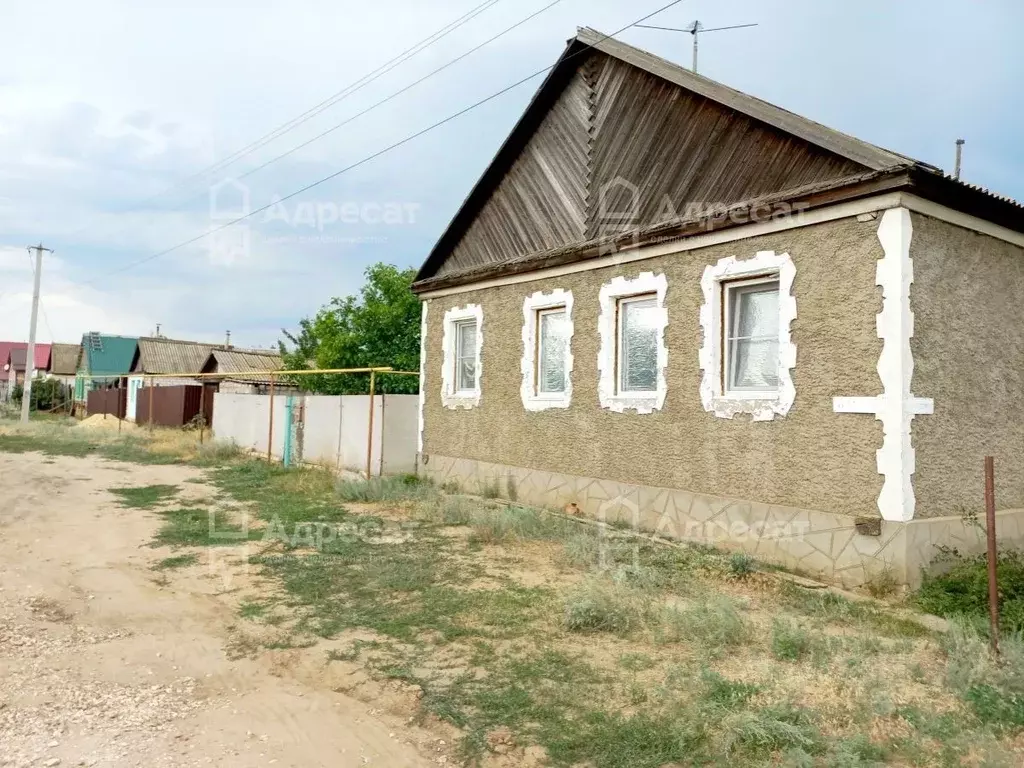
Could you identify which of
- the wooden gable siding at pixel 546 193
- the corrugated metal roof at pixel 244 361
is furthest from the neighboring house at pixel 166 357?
the wooden gable siding at pixel 546 193

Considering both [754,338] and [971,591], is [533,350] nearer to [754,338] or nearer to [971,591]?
[754,338]


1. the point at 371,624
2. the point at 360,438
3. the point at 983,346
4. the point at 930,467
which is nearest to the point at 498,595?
the point at 371,624

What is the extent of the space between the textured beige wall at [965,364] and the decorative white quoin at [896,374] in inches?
5.1

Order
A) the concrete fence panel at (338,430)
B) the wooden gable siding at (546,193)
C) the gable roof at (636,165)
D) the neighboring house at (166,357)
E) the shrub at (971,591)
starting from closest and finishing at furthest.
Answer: the shrub at (971,591), the gable roof at (636,165), the wooden gable siding at (546,193), the concrete fence panel at (338,430), the neighboring house at (166,357)

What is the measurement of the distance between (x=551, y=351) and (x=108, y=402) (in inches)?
1245

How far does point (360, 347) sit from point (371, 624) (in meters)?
20.3

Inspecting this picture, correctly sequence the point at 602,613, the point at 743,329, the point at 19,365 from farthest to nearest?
1. the point at 19,365
2. the point at 743,329
3. the point at 602,613

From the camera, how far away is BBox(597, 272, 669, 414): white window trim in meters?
8.82

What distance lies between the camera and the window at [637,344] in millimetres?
9250

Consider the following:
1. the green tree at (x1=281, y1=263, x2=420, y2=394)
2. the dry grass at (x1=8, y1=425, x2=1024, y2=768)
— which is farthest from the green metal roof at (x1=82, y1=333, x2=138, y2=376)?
the dry grass at (x1=8, y1=425, x2=1024, y2=768)

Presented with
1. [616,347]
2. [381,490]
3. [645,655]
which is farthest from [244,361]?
[645,655]

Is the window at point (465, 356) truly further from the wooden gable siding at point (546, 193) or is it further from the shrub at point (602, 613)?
the shrub at point (602, 613)

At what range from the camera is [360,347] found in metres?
25.3

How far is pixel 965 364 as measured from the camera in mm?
7137
